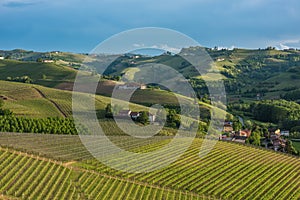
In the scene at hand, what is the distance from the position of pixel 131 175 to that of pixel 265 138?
161 feet

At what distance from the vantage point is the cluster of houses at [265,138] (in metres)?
70.4

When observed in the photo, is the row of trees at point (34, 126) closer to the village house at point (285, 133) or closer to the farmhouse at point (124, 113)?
the farmhouse at point (124, 113)

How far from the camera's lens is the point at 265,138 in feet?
260

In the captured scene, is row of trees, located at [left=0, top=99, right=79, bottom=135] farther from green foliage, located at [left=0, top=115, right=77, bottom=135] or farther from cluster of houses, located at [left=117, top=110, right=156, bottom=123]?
cluster of houses, located at [left=117, top=110, right=156, bottom=123]

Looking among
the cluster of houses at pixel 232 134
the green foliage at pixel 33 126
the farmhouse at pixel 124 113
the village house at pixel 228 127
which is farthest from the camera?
the village house at pixel 228 127

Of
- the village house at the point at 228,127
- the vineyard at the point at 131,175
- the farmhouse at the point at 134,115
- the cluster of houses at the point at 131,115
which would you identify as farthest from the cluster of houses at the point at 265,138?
the vineyard at the point at 131,175

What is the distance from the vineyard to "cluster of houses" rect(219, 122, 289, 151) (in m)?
19.4

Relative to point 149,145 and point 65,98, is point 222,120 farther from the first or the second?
point 149,145

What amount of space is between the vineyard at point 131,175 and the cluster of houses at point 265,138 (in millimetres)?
19356

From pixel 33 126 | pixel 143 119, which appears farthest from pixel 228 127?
pixel 33 126

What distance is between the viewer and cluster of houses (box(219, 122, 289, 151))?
7040cm

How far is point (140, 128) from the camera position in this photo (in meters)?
63.8

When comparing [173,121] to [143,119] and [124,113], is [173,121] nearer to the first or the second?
[143,119]

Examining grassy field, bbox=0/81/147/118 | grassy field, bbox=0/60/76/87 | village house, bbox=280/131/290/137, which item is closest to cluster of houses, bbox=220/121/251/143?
village house, bbox=280/131/290/137
